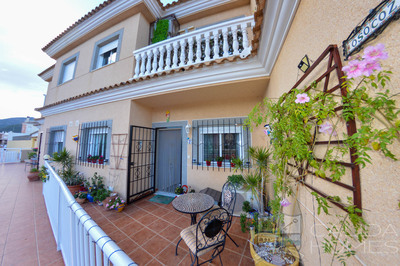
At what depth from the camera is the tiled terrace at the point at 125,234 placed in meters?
2.01

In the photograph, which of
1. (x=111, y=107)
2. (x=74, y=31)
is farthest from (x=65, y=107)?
(x=74, y=31)

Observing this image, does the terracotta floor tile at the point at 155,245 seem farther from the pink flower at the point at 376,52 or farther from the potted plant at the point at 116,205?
the pink flower at the point at 376,52

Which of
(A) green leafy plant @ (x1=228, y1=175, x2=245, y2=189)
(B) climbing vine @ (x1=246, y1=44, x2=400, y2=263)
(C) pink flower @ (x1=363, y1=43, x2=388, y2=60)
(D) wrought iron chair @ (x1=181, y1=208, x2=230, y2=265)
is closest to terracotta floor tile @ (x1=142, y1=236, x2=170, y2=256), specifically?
(D) wrought iron chair @ (x1=181, y1=208, x2=230, y2=265)

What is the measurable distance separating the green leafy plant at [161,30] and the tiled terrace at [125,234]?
5.34m

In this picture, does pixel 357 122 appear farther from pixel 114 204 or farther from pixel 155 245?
pixel 114 204

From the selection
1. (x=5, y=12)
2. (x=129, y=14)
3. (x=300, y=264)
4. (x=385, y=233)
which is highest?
(x=5, y=12)

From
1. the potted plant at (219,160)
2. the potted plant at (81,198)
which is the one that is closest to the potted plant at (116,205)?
the potted plant at (81,198)

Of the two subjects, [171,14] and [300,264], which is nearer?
[300,264]

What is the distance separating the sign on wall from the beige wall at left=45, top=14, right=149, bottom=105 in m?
4.66

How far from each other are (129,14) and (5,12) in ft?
19.1

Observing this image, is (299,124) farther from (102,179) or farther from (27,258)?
(102,179)

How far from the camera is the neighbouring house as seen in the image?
5.17ft

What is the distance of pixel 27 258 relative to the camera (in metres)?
1.95

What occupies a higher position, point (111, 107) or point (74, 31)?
point (74, 31)
